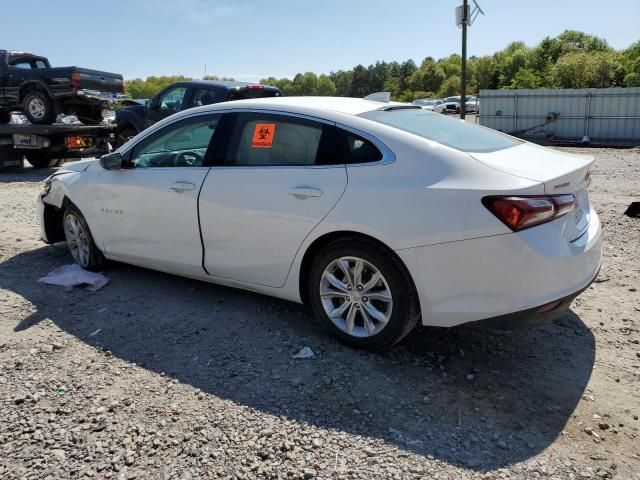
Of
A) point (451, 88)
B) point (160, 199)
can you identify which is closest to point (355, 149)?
point (160, 199)

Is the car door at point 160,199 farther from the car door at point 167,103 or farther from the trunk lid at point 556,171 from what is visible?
the car door at point 167,103

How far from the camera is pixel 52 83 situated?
505 inches

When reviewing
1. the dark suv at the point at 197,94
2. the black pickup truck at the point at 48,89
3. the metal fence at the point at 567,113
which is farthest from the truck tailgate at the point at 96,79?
the metal fence at the point at 567,113

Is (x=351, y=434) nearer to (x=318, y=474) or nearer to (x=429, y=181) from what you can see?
(x=318, y=474)

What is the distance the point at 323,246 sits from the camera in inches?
142

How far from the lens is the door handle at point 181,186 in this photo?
13.7 feet

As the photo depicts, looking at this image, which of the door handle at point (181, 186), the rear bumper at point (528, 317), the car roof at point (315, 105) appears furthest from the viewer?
the door handle at point (181, 186)

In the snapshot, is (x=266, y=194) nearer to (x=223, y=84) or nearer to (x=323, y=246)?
(x=323, y=246)

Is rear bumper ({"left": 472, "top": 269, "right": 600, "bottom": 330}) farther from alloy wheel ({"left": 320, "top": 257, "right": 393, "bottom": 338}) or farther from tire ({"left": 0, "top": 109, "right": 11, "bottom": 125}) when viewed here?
tire ({"left": 0, "top": 109, "right": 11, "bottom": 125})

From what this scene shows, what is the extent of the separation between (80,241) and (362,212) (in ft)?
10.6

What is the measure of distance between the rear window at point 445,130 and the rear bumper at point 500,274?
684 mm

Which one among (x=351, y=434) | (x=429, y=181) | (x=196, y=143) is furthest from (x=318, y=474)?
(x=196, y=143)

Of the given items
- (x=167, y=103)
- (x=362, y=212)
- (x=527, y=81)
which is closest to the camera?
(x=362, y=212)

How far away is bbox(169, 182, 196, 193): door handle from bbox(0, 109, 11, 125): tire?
12.0 meters
